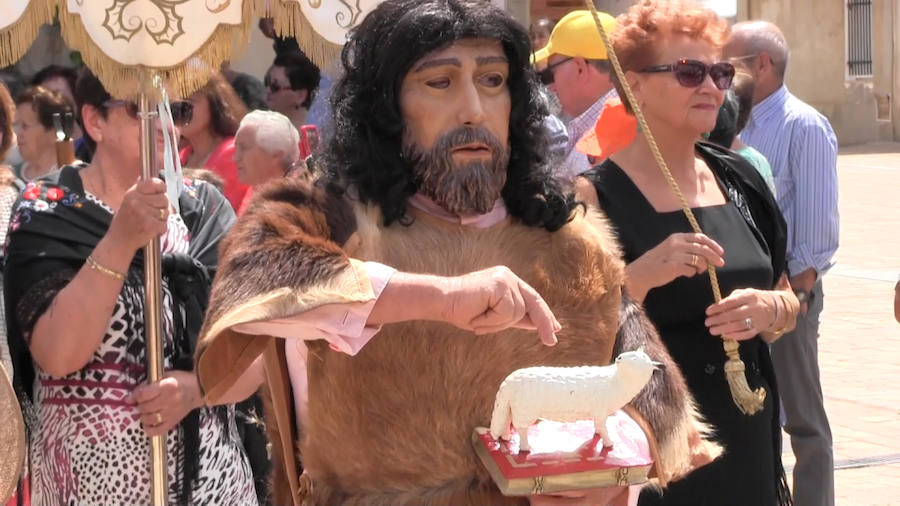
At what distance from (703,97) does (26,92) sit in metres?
5.01

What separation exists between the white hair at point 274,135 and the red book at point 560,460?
326 cm

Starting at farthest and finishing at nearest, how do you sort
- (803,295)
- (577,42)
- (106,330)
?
1. (577,42)
2. (803,295)
3. (106,330)

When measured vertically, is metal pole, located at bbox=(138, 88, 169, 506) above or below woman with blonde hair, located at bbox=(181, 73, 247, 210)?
above

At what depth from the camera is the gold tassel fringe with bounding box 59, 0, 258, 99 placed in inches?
143

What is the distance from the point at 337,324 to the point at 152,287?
1.26 meters

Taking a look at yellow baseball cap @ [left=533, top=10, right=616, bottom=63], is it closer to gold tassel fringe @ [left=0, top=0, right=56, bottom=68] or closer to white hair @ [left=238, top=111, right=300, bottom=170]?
white hair @ [left=238, top=111, right=300, bottom=170]

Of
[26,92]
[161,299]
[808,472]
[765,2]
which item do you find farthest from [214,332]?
[765,2]

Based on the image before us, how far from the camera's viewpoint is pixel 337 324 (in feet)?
8.52

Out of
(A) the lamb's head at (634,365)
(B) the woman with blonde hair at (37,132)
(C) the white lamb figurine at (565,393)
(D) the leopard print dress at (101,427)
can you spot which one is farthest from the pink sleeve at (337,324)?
(B) the woman with blonde hair at (37,132)

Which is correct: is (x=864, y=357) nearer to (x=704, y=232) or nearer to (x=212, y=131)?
(x=212, y=131)

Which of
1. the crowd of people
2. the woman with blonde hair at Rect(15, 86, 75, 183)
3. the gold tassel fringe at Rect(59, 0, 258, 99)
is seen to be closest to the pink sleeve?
the crowd of people

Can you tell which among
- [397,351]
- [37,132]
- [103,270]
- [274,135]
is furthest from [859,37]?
[397,351]

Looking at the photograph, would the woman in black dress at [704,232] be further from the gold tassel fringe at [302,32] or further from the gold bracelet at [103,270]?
the gold bracelet at [103,270]

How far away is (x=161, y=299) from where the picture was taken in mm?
3764
